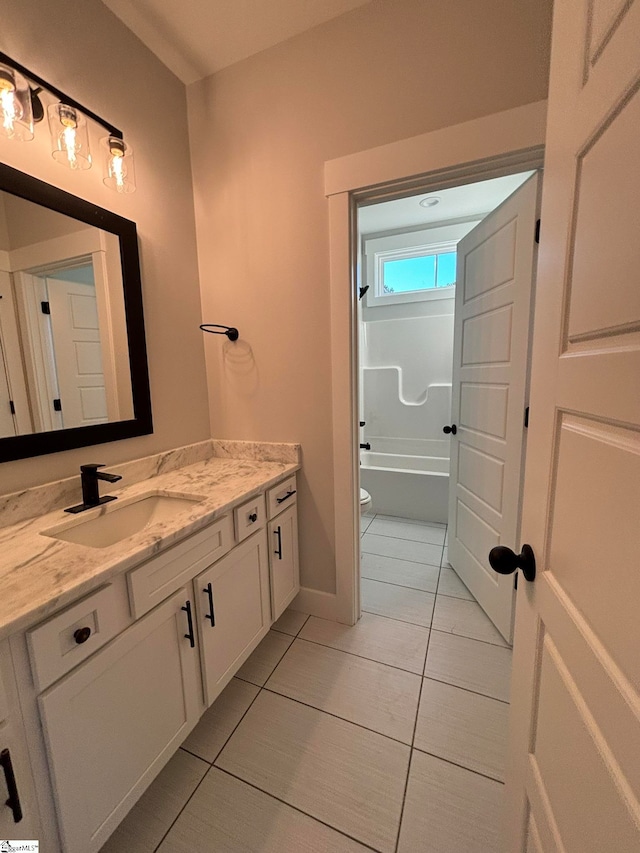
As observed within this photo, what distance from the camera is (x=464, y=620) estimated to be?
5.90 feet

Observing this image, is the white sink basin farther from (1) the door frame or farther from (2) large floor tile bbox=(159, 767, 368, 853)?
(2) large floor tile bbox=(159, 767, 368, 853)

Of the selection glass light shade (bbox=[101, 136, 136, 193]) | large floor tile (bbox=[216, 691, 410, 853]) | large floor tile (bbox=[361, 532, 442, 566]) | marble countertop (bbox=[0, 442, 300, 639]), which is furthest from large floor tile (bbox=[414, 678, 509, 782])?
glass light shade (bbox=[101, 136, 136, 193])

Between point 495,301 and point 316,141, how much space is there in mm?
1118

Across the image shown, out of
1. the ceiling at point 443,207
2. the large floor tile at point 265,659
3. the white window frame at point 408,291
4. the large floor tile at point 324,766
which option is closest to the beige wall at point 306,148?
the large floor tile at point 265,659

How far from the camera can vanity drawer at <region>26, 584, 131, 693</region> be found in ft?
2.27

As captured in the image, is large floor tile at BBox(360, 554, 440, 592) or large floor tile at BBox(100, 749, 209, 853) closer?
large floor tile at BBox(100, 749, 209, 853)

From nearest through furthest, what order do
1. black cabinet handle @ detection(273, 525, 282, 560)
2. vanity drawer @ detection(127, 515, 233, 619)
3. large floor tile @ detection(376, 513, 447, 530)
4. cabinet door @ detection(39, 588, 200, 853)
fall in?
1. cabinet door @ detection(39, 588, 200, 853)
2. vanity drawer @ detection(127, 515, 233, 619)
3. black cabinet handle @ detection(273, 525, 282, 560)
4. large floor tile @ detection(376, 513, 447, 530)

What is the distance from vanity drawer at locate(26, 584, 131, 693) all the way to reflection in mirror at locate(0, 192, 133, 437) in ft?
2.24

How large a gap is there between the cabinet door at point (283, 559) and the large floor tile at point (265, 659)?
182 millimetres

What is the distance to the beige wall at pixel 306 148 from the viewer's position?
4.12ft

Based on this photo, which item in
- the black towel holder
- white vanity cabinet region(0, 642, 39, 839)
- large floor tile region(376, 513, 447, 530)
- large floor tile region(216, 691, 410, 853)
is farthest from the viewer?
large floor tile region(376, 513, 447, 530)

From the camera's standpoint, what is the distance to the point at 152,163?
5.14ft

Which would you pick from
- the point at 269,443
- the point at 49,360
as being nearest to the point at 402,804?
the point at 269,443

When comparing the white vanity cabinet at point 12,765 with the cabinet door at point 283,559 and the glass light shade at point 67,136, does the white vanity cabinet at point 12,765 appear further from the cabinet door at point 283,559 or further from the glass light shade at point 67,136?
the glass light shade at point 67,136
